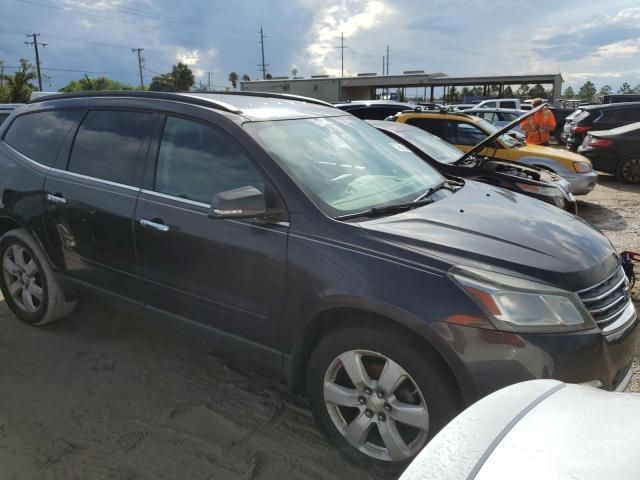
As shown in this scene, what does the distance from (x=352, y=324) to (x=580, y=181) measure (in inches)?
313

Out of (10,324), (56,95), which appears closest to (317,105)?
(56,95)

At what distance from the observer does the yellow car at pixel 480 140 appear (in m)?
8.82

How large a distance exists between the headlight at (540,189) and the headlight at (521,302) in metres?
4.28

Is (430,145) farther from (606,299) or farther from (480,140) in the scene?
(606,299)

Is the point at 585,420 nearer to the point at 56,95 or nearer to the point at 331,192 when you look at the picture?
the point at 331,192

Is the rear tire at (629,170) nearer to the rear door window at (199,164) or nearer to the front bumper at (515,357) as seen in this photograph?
the front bumper at (515,357)

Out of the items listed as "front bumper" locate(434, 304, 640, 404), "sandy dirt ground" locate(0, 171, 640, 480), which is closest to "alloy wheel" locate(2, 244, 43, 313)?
"sandy dirt ground" locate(0, 171, 640, 480)

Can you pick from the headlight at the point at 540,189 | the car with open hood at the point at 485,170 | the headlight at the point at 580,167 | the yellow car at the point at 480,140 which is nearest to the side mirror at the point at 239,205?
the car with open hood at the point at 485,170

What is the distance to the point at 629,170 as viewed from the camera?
1156 centimetres

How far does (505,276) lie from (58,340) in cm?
329

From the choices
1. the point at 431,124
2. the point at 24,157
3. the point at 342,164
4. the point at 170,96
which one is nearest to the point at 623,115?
the point at 431,124

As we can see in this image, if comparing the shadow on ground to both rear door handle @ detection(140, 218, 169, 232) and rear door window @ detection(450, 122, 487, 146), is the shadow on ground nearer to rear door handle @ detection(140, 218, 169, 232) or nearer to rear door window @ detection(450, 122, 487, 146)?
rear door handle @ detection(140, 218, 169, 232)

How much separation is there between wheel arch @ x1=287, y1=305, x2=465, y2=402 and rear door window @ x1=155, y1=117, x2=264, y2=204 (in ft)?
2.53

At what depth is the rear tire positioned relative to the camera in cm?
1145
